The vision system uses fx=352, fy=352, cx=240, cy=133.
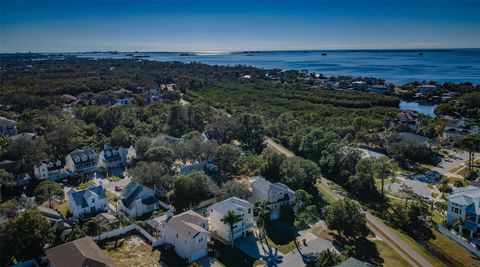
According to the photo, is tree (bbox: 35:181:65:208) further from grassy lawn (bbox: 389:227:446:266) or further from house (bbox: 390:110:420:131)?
house (bbox: 390:110:420:131)

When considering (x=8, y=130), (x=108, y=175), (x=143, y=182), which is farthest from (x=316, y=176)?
(x=8, y=130)

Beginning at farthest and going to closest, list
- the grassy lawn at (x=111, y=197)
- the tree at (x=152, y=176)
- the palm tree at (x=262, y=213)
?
the tree at (x=152, y=176) < the grassy lawn at (x=111, y=197) < the palm tree at (x=262, y=213)

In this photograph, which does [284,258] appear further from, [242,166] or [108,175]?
[108,175]

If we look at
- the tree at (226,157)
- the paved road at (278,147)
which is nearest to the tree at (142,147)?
the tree at (226,157)

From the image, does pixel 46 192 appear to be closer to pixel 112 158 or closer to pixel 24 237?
pixel 24 237

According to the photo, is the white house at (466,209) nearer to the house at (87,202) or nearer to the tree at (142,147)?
the house at (87,202)
